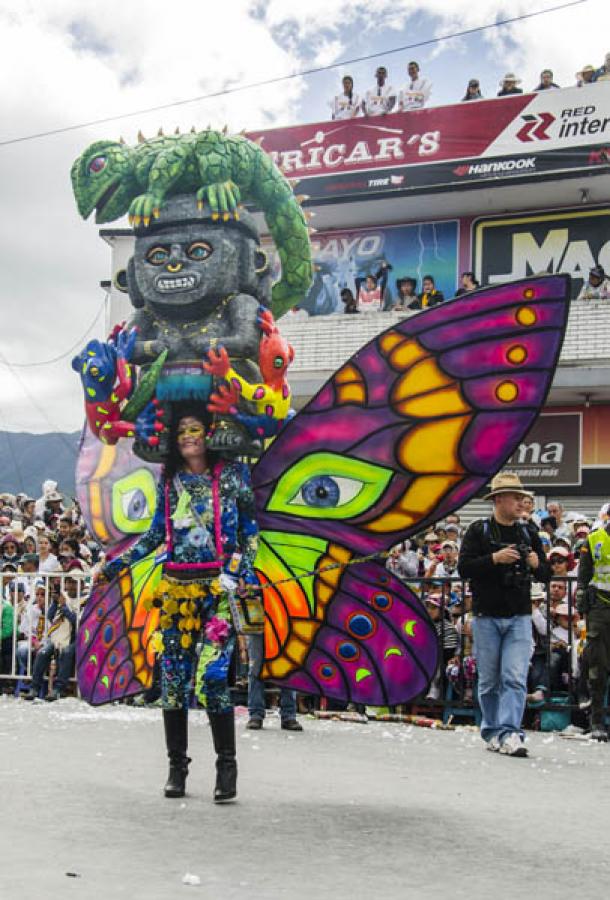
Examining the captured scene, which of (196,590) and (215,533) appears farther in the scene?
(215,533)

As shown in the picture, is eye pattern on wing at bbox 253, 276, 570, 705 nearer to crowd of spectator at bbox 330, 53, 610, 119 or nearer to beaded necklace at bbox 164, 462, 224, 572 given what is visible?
beaded necklace at bbox 164, 462, 224, 572

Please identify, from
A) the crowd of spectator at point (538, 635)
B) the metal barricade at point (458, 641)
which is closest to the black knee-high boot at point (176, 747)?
the metal barricade at point (458, 641)

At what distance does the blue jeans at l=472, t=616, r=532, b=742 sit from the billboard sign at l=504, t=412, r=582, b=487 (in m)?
11.6

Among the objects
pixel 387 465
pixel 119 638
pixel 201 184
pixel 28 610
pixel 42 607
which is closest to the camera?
pixel 387 465

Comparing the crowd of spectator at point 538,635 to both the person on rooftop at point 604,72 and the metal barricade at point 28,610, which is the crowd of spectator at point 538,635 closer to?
the metal barricade at point 28,610

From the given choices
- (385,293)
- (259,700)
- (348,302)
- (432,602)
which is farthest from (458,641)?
(385,293)

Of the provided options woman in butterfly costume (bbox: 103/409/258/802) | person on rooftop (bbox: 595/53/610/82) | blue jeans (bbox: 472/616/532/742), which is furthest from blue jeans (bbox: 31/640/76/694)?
person on rooftop (bbox: 595/53/610/82)

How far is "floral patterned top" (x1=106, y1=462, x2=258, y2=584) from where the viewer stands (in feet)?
20.4

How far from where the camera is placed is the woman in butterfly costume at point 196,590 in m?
6.05

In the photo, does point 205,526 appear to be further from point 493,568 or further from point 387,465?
point 493,568

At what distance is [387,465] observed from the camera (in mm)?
6906

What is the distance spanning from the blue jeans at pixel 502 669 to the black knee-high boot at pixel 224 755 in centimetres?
282

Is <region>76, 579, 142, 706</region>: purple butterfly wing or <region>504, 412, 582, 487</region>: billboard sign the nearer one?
<region>76, 579, 142, 706</region>: purple butterfly wing

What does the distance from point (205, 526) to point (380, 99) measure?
53.8ft
